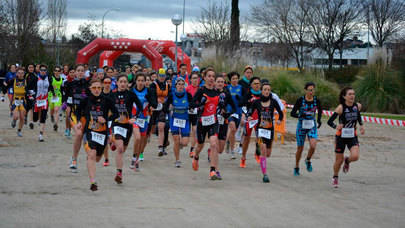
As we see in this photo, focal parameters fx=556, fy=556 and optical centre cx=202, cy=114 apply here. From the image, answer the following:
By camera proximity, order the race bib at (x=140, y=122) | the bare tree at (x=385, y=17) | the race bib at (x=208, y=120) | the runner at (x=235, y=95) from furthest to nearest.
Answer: the bare tree at (x=385, y=17), the runner at (x=235, y=95), the race bib at (x=140, y=122), the race bib at (x=208, y=120)

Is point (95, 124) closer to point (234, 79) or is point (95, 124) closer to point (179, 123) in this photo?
point (179, 123)

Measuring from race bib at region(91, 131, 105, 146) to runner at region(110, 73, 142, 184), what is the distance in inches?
28.9

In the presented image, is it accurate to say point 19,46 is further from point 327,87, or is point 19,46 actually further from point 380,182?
point 380,182

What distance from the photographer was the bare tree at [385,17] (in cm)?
4769

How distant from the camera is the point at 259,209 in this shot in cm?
772

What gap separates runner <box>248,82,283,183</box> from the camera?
10188 mm

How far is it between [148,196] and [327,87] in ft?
76.2

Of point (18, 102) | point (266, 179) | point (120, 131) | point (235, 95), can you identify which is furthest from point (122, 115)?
point (18, 102)

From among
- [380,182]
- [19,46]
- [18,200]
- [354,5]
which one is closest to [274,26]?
[354,5]

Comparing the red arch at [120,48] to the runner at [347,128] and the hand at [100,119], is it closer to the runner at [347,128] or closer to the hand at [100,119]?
the runner at [347,128]

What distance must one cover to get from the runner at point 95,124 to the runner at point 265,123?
277 centimetres

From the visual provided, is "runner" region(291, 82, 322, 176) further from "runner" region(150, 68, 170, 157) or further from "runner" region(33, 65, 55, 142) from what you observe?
"runner" region(33, 65, 55, 142)

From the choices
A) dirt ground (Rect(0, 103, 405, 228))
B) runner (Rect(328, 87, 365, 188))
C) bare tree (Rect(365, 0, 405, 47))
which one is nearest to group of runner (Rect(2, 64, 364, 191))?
runner (Rect(328, 87, 365, 188))

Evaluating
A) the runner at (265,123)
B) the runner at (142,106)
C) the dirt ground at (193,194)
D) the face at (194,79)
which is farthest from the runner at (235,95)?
the runner at (142,106)
